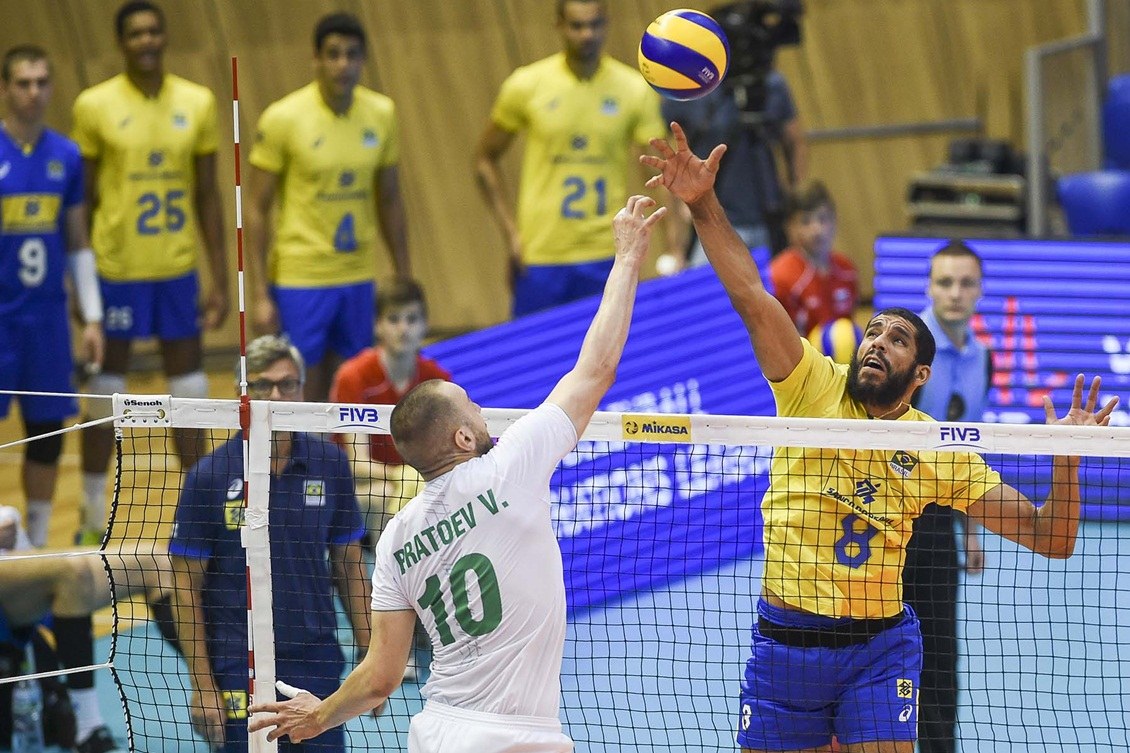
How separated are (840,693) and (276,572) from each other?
2.31m

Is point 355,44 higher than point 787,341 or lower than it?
higher

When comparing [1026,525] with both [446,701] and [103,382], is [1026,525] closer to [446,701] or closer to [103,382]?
[446,701]

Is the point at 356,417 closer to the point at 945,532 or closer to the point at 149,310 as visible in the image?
the point at 945,532

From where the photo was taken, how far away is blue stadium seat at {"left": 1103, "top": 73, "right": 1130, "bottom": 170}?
16.1 meters

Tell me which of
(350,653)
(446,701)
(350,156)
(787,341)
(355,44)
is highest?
(355,44)

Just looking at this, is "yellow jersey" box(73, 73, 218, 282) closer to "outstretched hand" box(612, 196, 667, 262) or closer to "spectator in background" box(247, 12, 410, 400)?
"spectator in background" box(247, 12, 410, 400)

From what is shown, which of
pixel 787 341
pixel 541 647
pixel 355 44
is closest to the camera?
pixel 541 647

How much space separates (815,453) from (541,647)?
1.41 metres

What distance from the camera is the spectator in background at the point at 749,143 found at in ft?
38.8

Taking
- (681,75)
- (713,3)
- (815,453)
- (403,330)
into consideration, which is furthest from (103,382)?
(713,3)

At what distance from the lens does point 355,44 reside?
34.2ft

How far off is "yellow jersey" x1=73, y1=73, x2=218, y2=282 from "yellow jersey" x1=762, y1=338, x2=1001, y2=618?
620cm

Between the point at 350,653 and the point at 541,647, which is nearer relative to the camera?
the point at 541,647

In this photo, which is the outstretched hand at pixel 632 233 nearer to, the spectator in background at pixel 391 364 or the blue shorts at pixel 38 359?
the spectator in background at pixel 391 364
